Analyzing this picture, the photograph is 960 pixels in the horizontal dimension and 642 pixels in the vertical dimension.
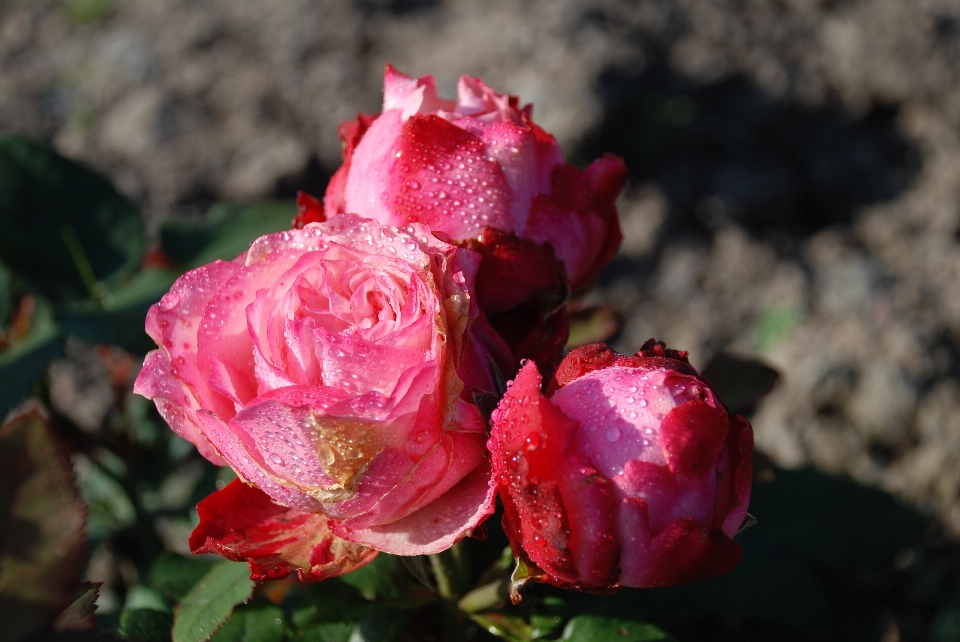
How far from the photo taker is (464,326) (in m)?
0.63

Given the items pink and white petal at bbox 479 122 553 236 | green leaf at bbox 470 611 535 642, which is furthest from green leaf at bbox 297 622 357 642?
pink and white petal at bbox 479 122 553 236

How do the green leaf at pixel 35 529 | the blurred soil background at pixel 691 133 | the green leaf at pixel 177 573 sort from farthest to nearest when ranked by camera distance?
the blurred soil background at pixel 691 133 < the green leaf at pixel 177 573 < the green leaf at pixel 35 529

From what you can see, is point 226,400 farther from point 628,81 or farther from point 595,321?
point 628,81

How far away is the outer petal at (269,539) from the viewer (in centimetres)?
67

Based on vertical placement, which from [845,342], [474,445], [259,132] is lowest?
[845,342]

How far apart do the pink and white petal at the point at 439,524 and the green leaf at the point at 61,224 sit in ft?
2.46

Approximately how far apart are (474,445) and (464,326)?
0.31 ft

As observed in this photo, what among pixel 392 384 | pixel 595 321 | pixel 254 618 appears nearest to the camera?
pixel 392 384

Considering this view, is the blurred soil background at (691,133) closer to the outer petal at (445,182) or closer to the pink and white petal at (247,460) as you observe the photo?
the outer petal at (445,182)

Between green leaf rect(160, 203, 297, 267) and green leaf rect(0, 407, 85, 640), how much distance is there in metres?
0.70

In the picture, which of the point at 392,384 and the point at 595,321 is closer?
the point at 392,384

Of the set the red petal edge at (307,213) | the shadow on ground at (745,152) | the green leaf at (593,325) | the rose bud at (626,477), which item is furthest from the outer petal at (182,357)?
the shadow on ground at (745,152)

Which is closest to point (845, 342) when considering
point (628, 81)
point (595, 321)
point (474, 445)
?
point (628, 81)

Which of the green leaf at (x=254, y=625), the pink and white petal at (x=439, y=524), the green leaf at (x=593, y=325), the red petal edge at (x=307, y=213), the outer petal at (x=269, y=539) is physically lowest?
the green leaf at (x=254, y=625)
